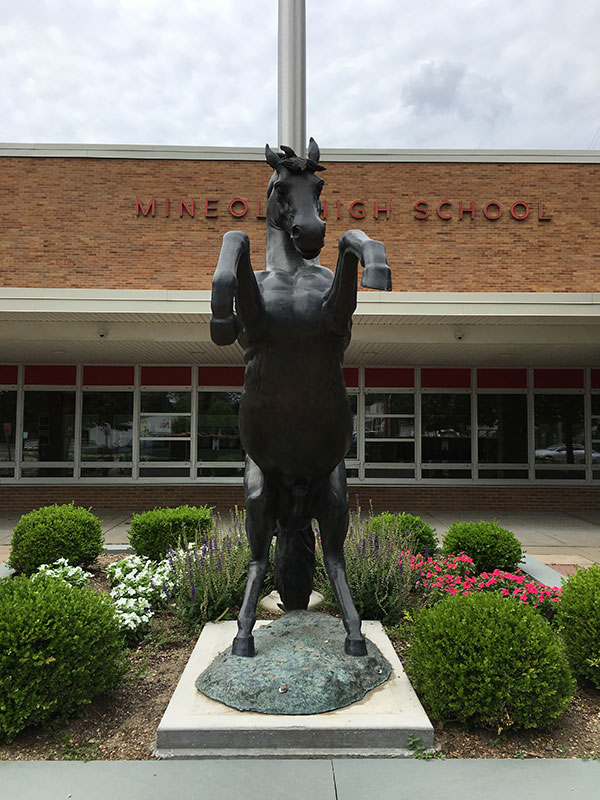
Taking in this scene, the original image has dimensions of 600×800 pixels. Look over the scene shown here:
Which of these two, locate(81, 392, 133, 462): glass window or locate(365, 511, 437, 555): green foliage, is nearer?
locate(365, 511, 437, 555): green foliage

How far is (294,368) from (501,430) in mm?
11425

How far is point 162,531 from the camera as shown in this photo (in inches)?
266

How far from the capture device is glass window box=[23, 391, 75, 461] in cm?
1314

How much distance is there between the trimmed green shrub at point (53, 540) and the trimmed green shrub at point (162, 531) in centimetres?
47

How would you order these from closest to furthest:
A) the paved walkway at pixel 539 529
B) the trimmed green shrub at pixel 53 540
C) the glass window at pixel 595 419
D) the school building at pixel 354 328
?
the trimmed green shrub at pixel 53 540
the paved walkway at pixel 539 529
the school building at pixel 354 328
the glass window at pixel 595 419

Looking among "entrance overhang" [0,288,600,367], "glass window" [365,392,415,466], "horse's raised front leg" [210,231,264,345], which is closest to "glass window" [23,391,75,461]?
"entrance overhang" [0,288,600,367]

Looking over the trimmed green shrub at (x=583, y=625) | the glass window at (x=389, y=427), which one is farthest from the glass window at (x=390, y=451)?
the trimmed green shrub at (x=583, y=625)

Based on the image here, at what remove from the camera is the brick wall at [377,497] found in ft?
42.6

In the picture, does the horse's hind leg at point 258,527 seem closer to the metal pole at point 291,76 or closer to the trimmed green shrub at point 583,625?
the trimmed green shrub at point 583,625

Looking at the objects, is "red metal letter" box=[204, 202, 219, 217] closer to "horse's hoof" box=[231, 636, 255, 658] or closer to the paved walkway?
the paved walkway

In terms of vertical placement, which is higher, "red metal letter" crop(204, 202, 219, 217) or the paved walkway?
"red metal letter" crop(204, 202, 219, 217)

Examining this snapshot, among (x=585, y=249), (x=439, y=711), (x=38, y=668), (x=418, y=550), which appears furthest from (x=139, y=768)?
(x=585, y=249)

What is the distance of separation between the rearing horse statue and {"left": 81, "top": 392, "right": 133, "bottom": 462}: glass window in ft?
33.5

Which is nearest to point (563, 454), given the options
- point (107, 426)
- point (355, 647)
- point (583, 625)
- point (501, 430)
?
point (501, 430)
